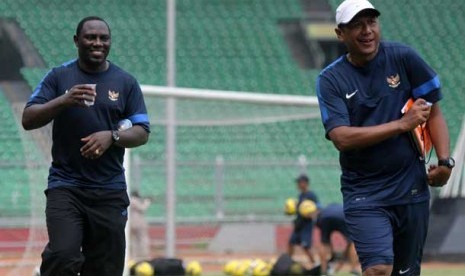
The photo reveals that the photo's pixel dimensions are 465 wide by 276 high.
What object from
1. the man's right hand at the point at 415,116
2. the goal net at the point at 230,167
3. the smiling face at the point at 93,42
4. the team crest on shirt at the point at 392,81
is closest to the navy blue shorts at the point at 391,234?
the man's right hand at the point at 415,116

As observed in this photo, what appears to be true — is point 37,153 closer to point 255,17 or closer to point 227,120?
point 227,120

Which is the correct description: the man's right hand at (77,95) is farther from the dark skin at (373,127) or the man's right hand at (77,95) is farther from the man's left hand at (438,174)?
the man's left hand at (438,174)

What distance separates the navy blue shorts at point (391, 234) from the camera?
5.93 metres

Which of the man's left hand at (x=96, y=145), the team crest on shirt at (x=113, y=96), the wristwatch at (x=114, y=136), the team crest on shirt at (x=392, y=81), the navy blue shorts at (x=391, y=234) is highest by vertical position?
the team crest on shirt at (x=113, y=96)

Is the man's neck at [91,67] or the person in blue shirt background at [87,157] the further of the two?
the man's neck at [91,67]

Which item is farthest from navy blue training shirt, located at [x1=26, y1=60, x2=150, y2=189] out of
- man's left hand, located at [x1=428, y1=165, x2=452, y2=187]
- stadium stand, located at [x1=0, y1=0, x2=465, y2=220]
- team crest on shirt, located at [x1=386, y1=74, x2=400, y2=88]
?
stadium stand, located at [x1=0, y1=0, x2=465, y2=220]

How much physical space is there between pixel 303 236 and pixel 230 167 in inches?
65.9

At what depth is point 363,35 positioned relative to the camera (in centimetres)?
598

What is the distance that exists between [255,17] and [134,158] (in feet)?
20.8

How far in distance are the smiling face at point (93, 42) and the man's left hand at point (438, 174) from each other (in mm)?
2254

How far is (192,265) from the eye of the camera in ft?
49.8

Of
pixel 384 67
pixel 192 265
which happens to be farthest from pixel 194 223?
pixel 384 67

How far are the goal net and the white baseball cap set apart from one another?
30.1 ft

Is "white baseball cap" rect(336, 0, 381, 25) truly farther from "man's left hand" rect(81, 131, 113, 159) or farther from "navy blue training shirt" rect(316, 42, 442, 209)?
"man's left hand" rect(81, 131, 113, 159)
